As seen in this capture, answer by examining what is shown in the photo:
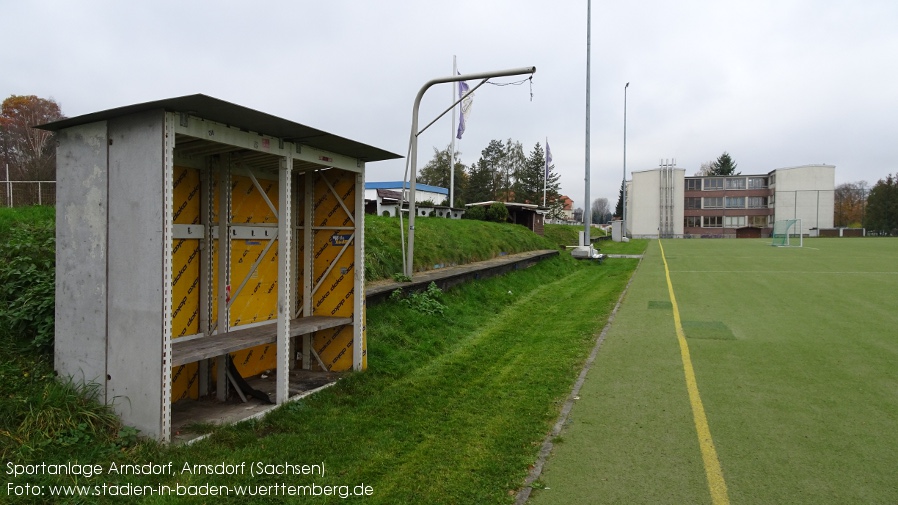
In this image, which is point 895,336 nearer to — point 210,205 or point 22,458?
point 210,205

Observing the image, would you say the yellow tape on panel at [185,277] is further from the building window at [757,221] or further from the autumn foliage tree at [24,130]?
the building window at [757,221]

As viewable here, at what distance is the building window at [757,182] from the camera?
8556cm

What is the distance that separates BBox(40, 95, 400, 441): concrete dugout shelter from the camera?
16.3 feet

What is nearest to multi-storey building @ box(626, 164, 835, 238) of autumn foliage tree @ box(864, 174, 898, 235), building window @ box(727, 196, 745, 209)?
building window @ box(727, 196, 745, 209)

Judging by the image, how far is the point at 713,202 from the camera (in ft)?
282

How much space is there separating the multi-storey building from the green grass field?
72301mm

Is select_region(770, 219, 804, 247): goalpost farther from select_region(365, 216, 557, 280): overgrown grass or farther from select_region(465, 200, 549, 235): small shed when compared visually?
select_region(365, 216, 557, 280): overgrown grass

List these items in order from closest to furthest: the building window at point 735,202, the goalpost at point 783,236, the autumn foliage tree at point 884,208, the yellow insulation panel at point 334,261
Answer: the yellow insulation panel at point 334,261 → the goalpost at point 783,236 → the autumn foliage tree at point 884,208 → the building window at point 735,202

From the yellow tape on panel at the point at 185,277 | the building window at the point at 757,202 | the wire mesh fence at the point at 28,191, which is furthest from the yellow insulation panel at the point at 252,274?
the building window at the point at 757,202

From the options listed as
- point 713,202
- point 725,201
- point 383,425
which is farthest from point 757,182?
point 383,425

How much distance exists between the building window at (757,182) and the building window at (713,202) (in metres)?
5.00

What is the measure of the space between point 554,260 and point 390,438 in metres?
20.9

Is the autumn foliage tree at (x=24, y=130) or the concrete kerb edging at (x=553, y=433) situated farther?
the autumn foliage tree at (x=24, y=130)

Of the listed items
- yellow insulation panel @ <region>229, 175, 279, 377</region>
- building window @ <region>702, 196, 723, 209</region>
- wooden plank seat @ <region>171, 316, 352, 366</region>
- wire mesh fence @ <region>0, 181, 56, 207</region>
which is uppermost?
building window @ <region>702, 196, 723, 209</region>
